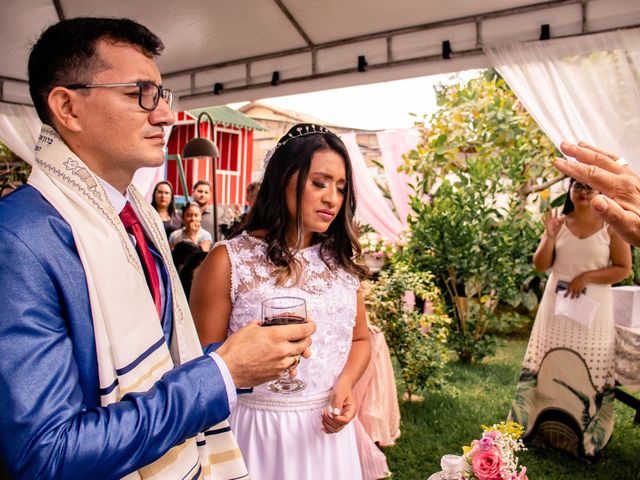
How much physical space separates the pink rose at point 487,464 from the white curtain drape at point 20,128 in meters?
5.78

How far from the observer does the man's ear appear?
115cm

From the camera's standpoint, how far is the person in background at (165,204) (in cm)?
666

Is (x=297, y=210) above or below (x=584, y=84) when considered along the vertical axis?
below

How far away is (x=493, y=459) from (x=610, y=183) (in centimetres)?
103

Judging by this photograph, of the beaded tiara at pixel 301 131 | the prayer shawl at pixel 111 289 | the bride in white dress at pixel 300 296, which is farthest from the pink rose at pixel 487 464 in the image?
the beaded tiara at pixel 301 131

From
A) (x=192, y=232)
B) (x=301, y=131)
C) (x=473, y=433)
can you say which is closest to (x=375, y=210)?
(x=192, y=232)

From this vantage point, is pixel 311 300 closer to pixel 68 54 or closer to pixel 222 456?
pixel 222 456

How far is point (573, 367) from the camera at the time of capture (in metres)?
3.94

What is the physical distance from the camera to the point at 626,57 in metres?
3.44

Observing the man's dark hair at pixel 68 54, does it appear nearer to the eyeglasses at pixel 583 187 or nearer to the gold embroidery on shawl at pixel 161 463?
the gold embroidery on shawl at pixel 161 463

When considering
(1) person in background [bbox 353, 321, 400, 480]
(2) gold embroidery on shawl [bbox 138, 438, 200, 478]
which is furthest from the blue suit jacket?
(1) person in background [bbox 353, 321, 400, 480]

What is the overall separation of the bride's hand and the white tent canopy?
3.10 metres

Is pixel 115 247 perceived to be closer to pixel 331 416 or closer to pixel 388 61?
pixel 331 416

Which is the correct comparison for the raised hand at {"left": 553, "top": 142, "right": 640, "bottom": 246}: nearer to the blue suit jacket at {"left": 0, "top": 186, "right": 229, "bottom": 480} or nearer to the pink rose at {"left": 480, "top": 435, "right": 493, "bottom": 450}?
the pink rose at {"left": 480, "top": 435, "right": 493, "bottom": 450}
